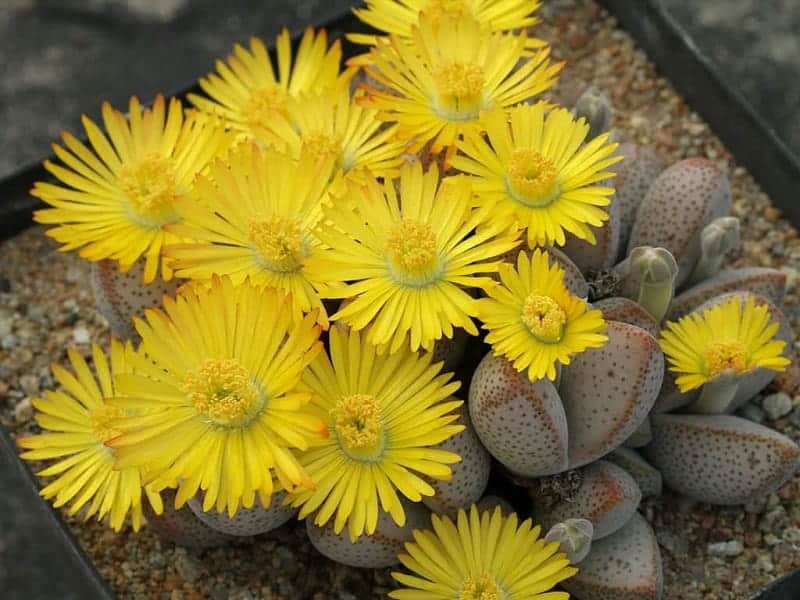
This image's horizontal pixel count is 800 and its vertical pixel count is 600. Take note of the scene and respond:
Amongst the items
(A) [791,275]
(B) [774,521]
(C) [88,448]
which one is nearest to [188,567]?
(C) [88,448]

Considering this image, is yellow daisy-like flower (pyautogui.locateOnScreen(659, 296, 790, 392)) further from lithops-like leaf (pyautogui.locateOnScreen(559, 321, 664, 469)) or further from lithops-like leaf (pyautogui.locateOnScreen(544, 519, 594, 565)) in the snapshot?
lithops-like leaf (pyautogui.locateOnScreen(544, 519, 594, 565))

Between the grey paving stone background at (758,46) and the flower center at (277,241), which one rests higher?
the flower center at (277,241)

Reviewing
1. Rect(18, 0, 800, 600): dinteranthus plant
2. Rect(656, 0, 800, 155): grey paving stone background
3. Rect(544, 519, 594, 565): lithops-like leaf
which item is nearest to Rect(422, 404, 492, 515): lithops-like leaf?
Rect(18, 0, 800, 600): dinteranthus plant

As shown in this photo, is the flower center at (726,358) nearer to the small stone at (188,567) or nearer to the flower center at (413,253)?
the flower center at (413,253)

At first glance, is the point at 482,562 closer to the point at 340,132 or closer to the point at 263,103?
the point at 340,132

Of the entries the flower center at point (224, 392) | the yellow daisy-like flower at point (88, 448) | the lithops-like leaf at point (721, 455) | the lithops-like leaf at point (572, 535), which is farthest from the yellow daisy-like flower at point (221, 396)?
the lithops-like leaf at point (721, 455)
